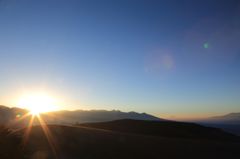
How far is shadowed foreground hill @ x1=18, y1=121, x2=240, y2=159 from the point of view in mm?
19562

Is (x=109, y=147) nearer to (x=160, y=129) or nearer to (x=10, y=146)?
(x=10, y=146)

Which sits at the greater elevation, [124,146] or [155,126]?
[155,126]

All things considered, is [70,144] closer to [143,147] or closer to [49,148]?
[49,148]

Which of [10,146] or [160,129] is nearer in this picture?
[10,146]

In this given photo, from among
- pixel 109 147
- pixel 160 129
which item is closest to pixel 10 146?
pixel 109 147

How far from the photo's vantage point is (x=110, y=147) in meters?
21.5

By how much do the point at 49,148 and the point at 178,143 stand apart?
435 inches

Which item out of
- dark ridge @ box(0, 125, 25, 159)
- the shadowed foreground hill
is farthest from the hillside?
dark ridge @ box(0, 125, 25, 159)

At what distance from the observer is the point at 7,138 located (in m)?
18.1

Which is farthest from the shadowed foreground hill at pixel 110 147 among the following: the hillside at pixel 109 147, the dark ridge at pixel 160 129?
the dark ridge at pixel 160 129

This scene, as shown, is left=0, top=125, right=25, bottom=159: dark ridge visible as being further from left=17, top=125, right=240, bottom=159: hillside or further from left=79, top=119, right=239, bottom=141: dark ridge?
left=79, top=119, right=239, bottom=141: dark ridge

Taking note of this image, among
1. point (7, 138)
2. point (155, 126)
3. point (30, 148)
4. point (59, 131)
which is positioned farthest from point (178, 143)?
point (155, 126)

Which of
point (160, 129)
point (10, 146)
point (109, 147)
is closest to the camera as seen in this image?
point (10, 146)

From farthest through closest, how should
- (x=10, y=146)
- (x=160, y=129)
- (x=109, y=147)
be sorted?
(x=160, y=129) → (x=109, y=147) → (x=10, y=146)
